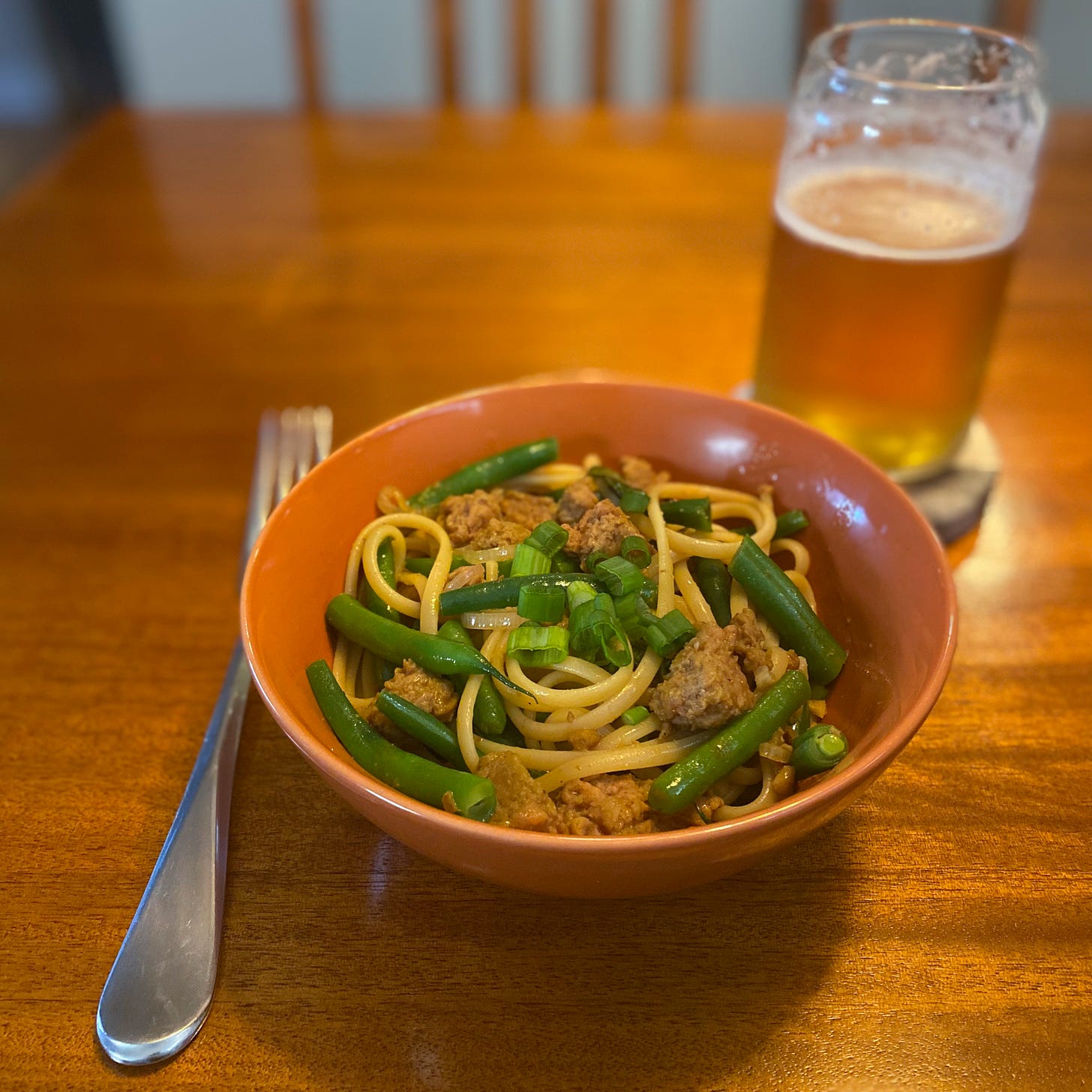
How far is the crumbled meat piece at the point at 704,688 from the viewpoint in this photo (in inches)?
56.7

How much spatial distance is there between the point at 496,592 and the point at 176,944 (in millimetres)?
711

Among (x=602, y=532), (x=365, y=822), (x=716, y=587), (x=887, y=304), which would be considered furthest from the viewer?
(x=887, y=304)

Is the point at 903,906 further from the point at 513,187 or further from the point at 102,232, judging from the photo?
the point at 102,232

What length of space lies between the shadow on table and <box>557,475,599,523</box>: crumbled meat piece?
684 millimetres

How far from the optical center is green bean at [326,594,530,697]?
152 centimetres

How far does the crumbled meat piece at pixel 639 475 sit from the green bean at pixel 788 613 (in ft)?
1.01

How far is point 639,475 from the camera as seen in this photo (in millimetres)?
1928

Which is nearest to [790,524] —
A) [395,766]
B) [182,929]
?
[395,766]

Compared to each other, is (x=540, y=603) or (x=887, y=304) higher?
(x=887, y=304)

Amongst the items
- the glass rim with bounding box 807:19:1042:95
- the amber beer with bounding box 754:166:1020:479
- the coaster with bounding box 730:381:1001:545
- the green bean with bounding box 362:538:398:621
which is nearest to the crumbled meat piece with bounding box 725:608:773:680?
the green bean with bounding box 362:538:398:621

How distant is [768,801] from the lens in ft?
4.77

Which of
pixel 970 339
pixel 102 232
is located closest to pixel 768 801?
pixel 970 339

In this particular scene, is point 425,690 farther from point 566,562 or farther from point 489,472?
point 489,472

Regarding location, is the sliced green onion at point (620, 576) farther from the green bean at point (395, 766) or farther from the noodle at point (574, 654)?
the green bean at point (395, 766)
